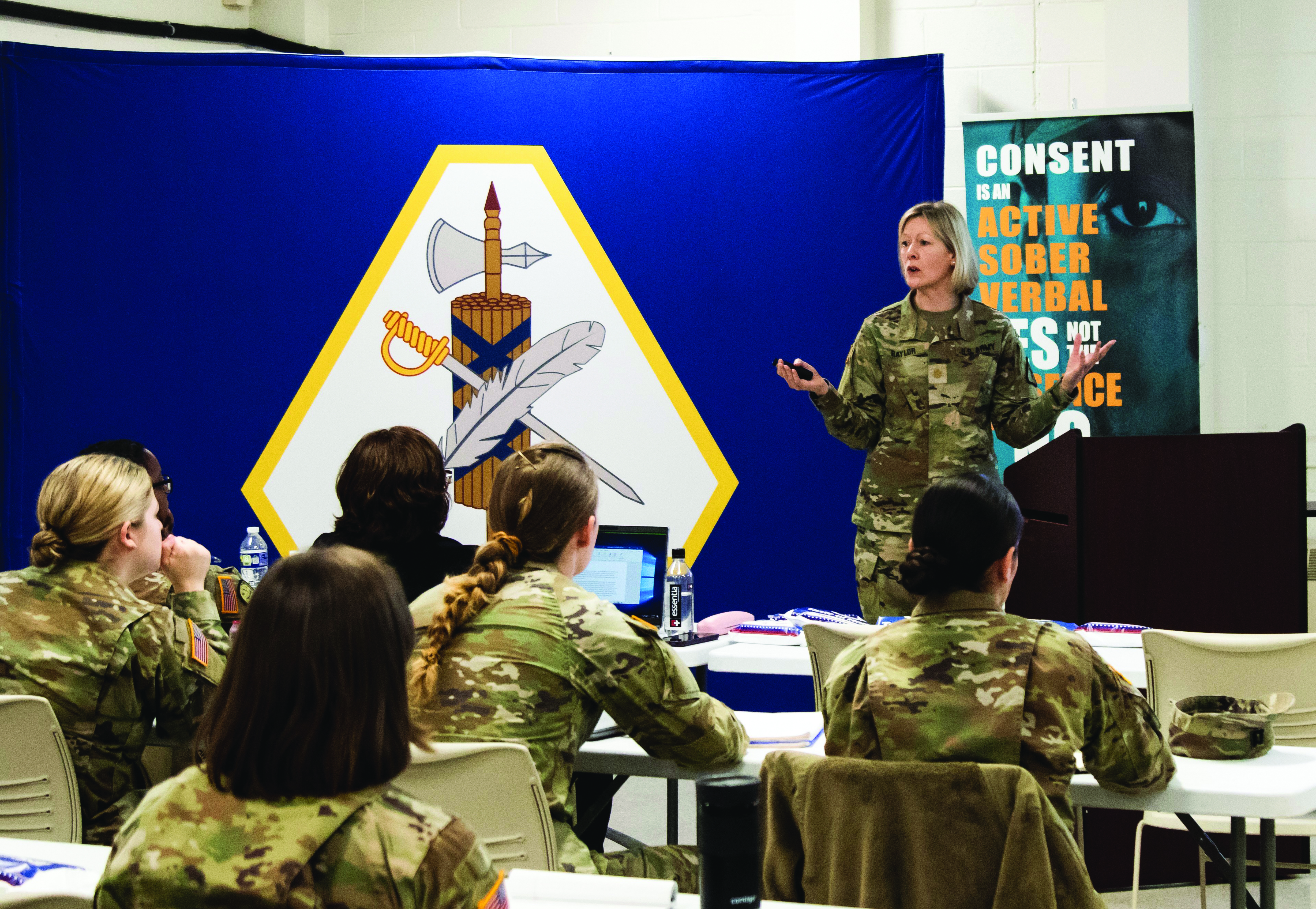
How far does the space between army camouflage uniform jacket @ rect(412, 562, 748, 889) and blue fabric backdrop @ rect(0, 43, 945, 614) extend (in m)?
2.61

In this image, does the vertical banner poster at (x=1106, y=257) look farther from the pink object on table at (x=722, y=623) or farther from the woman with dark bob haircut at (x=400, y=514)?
the woman with dark bob haircut at (x=400, y=514)

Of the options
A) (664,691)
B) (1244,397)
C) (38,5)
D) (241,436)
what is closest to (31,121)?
(38,5)

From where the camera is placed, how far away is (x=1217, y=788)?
1.61m

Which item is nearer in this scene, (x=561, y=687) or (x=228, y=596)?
(x=561, y=687)

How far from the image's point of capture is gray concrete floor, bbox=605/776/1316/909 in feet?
9.54

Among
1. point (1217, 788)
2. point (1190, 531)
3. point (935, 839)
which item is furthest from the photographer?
point (1190, 531)

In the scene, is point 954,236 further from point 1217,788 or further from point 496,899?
point 496,899

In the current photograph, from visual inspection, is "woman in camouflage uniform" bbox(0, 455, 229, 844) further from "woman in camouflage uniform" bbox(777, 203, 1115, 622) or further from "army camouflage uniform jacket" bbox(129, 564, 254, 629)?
"woman in camouflage uniform" bbox(777, 203, 1115, 622)

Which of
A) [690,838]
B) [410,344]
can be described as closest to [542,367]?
[410,344]

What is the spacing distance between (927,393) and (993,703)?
193 centimetres

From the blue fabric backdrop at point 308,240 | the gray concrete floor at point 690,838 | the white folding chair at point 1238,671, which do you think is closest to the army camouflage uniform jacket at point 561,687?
the white folding chair at point 1238,671

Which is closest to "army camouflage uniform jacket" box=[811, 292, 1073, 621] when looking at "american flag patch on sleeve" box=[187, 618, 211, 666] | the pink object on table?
the pink object on table

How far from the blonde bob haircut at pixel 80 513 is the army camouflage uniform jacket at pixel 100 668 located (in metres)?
0.03

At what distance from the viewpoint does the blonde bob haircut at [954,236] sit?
10.7 ft
